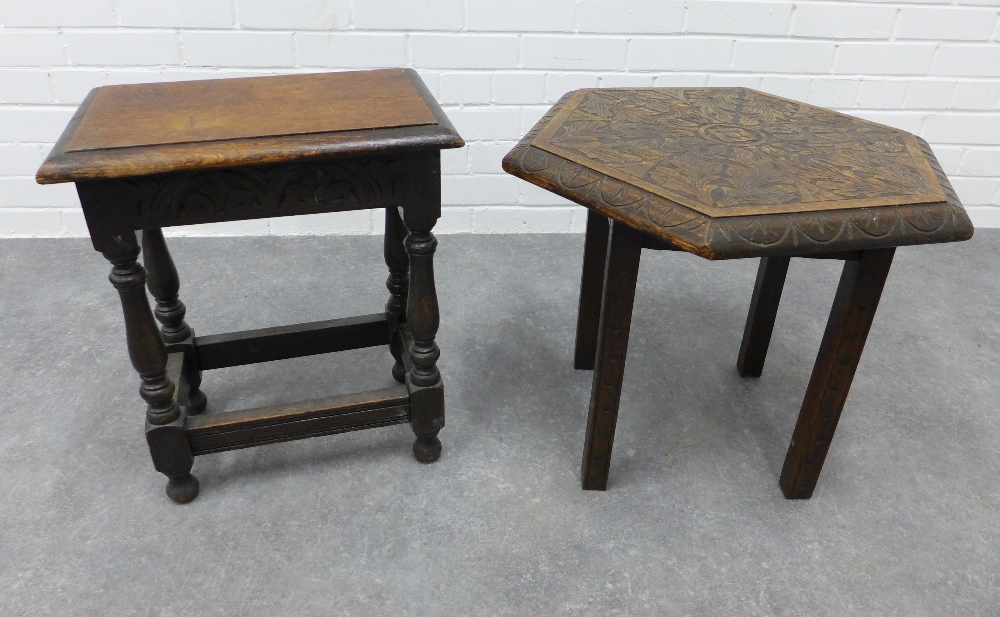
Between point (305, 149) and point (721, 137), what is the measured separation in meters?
0.88

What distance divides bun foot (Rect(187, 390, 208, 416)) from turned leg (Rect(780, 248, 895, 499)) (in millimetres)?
1498

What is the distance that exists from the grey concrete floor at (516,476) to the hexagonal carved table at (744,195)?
7.0 inches

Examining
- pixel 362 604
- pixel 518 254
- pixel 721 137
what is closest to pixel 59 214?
pixel 518 254

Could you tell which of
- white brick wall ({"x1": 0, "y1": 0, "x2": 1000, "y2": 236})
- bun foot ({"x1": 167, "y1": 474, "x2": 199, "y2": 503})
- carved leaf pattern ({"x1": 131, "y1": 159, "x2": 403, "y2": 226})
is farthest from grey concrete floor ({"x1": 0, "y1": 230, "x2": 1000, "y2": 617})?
carved leaf pattern ({"x1": 131, "y1": 159, "x2": 403, "y2": 226})

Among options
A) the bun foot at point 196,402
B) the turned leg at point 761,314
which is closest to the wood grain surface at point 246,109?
the bun foot at point 196,402

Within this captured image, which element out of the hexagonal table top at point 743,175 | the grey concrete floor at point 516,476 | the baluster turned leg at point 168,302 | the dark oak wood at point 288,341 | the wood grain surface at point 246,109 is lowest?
the grey concrete floor at point 516,476

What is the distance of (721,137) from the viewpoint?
1.64 m

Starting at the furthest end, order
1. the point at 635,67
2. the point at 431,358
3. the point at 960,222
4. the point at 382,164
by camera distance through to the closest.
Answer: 1. the point at 635,67
2. the point at 431,358
3. the point at 382,164
4. the point at 960,222

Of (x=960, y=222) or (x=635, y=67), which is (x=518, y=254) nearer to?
(x=635, y=67)

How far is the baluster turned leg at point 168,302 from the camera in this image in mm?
1856

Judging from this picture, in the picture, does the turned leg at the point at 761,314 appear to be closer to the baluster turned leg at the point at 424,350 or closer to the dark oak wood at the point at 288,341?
the baluster turned leg at the point at 424,350

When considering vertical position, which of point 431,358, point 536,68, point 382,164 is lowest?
point 431,358

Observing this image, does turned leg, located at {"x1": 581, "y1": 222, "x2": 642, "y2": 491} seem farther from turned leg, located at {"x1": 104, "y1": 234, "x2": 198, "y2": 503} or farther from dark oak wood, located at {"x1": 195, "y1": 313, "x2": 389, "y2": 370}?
turned leg, located at {"x1": 104, "y1": 234, "x2": 198, "y2": 503}

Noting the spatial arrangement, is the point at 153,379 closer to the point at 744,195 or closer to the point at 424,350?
the point at 424,350
